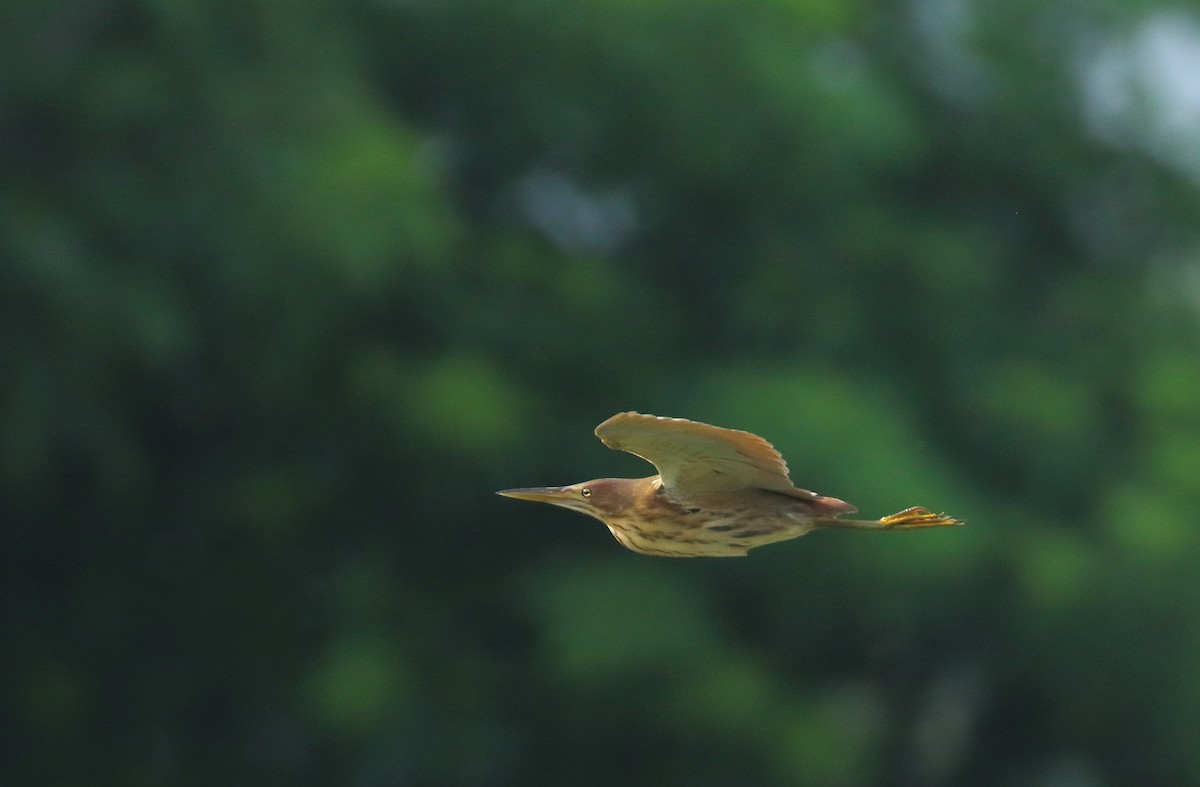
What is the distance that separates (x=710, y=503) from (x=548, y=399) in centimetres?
605

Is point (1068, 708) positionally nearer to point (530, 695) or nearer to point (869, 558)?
point (869, 558)

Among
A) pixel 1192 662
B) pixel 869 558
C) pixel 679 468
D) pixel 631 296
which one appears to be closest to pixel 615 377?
pixel 631 296

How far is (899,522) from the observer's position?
3.32 metres

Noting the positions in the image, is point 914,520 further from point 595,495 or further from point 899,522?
point 595,495

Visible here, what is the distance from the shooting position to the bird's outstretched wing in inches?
109

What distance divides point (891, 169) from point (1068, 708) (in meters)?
2.99

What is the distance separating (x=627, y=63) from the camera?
379 inches

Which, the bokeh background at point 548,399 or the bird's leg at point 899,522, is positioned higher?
the bokeh background at point 548,399

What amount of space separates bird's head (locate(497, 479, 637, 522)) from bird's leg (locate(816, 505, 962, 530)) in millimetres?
354

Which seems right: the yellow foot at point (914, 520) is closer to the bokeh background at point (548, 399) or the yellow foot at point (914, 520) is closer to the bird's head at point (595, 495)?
the bird's head at point (595, 495)

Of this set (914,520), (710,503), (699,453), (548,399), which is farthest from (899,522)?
(548,399)

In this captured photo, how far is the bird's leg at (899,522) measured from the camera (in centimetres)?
319

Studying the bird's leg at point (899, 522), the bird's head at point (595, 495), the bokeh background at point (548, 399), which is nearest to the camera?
the bird's leg at point (899, 522)

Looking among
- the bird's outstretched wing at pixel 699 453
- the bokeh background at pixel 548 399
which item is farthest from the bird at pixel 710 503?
the bokeh background at pixel 548 399
